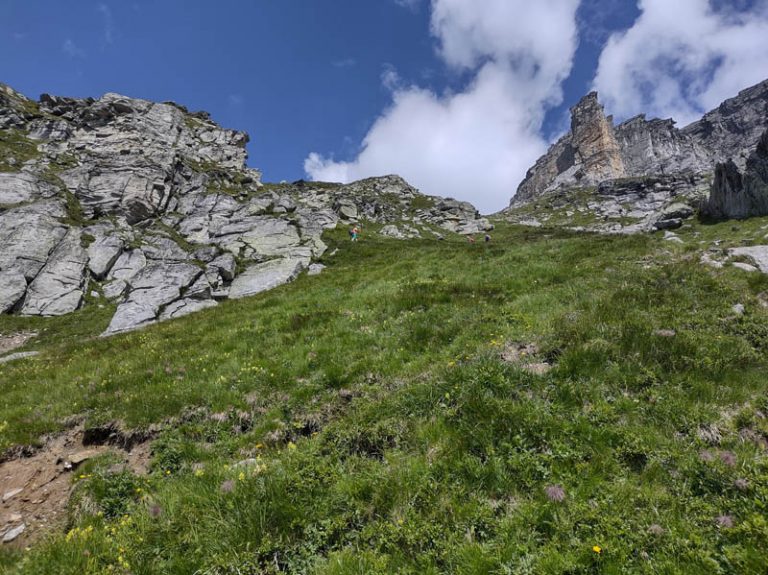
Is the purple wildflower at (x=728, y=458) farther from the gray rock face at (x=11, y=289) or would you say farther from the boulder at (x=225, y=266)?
the gray rock face at (x=11, y=289)

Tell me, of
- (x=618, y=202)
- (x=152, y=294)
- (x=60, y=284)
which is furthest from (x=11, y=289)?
(x=618, y=202)

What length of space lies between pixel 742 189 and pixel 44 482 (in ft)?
223

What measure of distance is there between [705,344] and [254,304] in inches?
728

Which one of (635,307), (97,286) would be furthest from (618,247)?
(97,286)

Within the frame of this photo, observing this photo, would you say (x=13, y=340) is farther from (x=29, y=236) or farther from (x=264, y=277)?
(x=264, y=277)

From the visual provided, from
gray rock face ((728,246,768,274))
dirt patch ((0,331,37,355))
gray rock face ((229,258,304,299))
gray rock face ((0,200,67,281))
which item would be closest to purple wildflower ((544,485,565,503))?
gray rock face ((728,246,768,274))

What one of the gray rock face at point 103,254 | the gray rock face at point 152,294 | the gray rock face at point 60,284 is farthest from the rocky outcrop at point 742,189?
the gray rock face at point 60,284

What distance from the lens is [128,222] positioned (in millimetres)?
54125

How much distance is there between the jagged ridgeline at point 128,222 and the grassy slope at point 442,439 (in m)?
21.0

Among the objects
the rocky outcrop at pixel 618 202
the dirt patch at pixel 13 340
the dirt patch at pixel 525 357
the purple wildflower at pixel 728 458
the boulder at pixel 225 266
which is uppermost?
the rocky outcrop at pixel 618 202

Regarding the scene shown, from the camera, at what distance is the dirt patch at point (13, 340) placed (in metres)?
27.6

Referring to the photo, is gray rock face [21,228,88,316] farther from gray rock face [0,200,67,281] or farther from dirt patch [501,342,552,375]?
dirt patch [501,342,552,375]

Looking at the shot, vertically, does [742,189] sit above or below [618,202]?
below

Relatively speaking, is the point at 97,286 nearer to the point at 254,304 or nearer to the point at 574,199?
the point at 254,304
